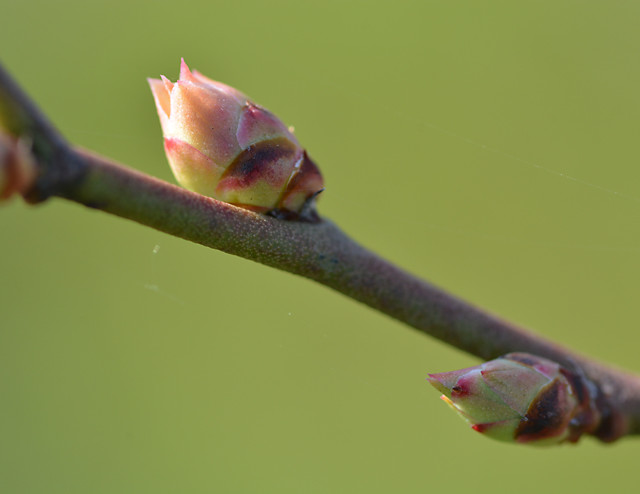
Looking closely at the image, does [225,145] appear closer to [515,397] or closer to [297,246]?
[297,246]

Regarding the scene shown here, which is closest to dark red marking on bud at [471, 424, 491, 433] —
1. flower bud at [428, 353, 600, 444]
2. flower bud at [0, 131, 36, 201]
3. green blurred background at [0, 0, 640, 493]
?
flower bud at [428, 353, 600, 444]

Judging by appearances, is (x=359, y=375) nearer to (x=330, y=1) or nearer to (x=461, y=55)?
(x=461, y=55)

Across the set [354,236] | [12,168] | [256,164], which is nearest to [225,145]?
[256,164]

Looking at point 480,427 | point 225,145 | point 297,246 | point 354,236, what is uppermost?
point 225,145

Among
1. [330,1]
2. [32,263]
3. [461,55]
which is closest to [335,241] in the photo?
[461,55]

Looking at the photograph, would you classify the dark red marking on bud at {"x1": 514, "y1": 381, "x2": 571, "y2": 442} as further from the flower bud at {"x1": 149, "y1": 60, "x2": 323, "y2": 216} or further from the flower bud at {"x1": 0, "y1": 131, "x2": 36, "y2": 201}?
the flower bud at {"x1": 0, "y1": 131, "x2": 36, "y2": 201}

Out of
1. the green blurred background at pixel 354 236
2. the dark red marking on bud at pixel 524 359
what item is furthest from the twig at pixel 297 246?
the green blurred background at pixel 354 236

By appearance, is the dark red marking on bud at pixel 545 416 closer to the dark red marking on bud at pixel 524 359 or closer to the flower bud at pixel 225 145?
the dark red marking on bud at pixel 524 359
